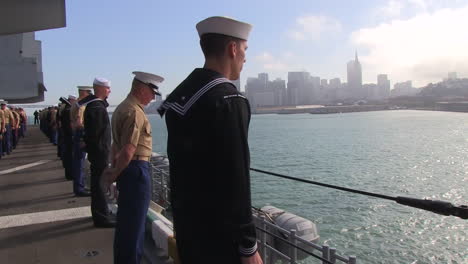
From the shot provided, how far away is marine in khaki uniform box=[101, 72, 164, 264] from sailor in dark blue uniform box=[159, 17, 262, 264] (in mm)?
1529

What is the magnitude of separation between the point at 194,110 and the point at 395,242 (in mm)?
14107

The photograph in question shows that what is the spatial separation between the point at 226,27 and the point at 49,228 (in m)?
4.47

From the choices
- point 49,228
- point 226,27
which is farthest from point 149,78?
point 49,228

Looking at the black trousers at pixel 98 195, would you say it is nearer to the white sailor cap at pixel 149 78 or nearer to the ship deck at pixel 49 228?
the ship deck at pixel 49 228

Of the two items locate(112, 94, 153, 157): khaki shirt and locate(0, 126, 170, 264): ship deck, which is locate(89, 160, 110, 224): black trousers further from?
locate(112, 94, 153, 157): khaki shirt

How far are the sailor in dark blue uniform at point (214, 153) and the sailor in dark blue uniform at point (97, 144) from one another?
3403mm

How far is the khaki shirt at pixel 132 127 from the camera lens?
3125mm

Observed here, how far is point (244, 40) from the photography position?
164 centimetres

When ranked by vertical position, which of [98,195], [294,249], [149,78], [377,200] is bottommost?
[377,200]

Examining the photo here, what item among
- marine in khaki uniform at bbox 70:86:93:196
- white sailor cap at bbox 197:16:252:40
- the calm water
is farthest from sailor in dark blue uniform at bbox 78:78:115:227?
the calm water

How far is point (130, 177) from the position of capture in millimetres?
3133

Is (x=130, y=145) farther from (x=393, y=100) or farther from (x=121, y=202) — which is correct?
(x=393, y=100)

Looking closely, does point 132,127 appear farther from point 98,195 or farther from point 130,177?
point 98,195

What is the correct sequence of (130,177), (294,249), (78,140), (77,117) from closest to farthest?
1. (130,177)
2. (294,249)
3. (77,117)
4. (78,140)
